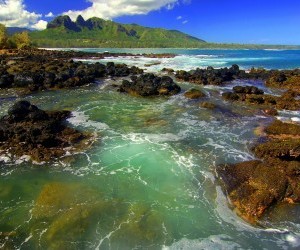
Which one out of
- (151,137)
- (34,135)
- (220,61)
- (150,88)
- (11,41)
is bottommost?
(220,61)

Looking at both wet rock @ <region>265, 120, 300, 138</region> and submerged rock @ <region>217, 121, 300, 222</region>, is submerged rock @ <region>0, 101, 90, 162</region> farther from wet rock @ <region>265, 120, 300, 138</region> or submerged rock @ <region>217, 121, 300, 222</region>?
wet rock @ <region>265, 120, 300, 138</region>

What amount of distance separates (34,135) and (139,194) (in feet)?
26.0

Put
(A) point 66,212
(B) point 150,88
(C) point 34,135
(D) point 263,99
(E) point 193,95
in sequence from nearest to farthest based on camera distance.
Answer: (A) point 66,212 → (C) point 34,135 → (D) point 263,99 → (E) point 193,95 → (B) point 150,88

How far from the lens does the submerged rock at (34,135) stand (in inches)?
636

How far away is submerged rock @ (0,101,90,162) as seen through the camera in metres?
16.2

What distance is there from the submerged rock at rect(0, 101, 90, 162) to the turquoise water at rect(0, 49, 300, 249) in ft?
2.88

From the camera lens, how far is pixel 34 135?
17438mm

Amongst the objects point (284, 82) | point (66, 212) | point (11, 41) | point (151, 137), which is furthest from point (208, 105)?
point (11, 41)

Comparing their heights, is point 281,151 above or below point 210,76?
above

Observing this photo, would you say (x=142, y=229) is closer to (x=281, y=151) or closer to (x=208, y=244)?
(x=208, y=244)

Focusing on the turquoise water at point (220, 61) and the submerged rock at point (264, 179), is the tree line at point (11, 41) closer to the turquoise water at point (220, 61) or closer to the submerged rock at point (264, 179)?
the turquoise water at point (220, 61)

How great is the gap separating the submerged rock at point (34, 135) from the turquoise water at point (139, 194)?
877 mm

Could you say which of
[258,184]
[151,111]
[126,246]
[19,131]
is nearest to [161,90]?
[151,111]

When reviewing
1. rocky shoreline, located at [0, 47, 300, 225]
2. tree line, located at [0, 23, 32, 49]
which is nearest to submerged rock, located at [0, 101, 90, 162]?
rocky shoreline, located at [0, 47, 300, 225]
